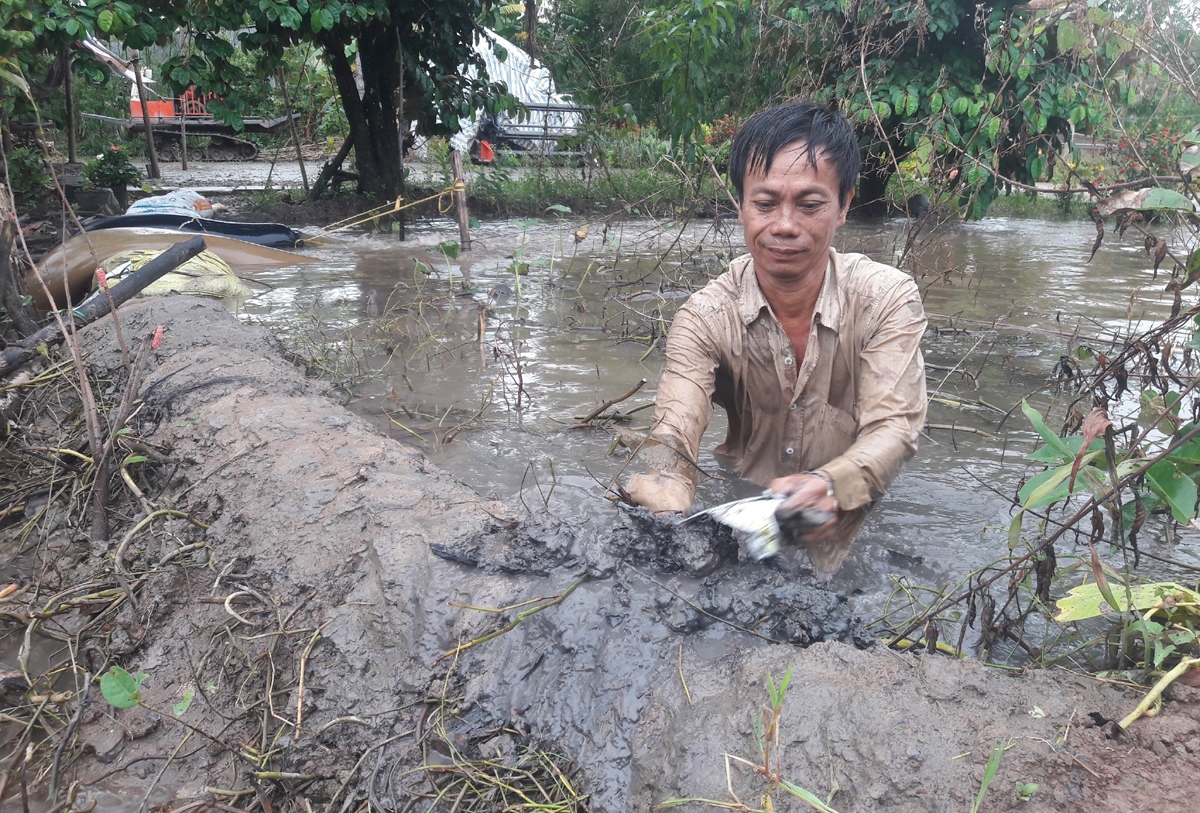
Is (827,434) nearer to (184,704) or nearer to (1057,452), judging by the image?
(1057,452)

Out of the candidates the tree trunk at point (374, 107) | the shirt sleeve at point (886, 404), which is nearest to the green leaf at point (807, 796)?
the shirt sleeve at point (886, 404)

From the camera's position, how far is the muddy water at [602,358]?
10.8 feet

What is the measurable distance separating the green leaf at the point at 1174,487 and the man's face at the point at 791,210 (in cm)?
115

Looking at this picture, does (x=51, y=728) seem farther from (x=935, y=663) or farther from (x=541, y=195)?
(x=541, y=195)

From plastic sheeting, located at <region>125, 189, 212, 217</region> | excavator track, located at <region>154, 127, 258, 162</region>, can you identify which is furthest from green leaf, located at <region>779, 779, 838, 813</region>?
excavator track, located at <region>154, 127, 258, 162</region>

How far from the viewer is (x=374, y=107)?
1044 cm

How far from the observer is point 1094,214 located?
2336mm

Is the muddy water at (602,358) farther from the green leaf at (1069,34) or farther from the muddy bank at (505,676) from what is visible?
the green leaf at (1069,34)

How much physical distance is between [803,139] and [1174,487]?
1371mm

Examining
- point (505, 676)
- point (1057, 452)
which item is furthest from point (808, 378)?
point (505, 676)

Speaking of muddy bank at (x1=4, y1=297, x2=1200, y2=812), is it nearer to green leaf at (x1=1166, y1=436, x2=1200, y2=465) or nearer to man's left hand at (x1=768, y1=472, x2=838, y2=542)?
man's left hand at (x1=768, y1=472, x2=838, y2=542)

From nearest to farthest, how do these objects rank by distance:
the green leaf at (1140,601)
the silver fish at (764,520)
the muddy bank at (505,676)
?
the muddy bank at (505,676) < the green leaf at (1140,601) < the silver fish at (764,520)

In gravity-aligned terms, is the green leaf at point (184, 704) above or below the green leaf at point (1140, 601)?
below

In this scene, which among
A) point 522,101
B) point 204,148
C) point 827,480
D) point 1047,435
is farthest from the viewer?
point 204,148
